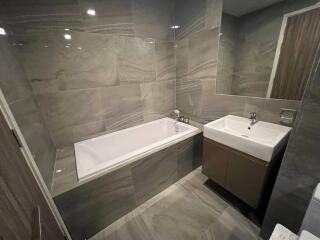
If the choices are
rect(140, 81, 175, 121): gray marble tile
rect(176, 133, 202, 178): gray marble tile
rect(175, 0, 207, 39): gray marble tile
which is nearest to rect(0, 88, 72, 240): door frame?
rect(176, 133, 202, 178): gray marble tile

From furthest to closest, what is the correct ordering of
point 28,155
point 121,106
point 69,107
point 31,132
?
point 121,106
point 69,107
point 31,132
point 28,155

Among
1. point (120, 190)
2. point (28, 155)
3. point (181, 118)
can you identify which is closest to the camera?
point (28, 155)

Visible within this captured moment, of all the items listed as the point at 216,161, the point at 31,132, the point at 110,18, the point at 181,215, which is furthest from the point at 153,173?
the point at 110,18

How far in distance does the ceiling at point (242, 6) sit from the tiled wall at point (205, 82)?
0.29ft

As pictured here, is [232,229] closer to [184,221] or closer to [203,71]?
[184,221]

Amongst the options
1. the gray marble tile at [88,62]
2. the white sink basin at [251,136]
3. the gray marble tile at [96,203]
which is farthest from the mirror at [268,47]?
the gray marble tile at [96,203]

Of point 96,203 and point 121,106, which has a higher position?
point 121,106

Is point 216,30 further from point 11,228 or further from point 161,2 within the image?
point 11,228

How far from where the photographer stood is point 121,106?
191 cm

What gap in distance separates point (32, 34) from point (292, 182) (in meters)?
2.37

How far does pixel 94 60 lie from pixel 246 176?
196 centimetres

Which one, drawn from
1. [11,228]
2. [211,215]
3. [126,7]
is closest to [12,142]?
[11,228]

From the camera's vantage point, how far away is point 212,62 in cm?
171

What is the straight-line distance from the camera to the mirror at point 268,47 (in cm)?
111
